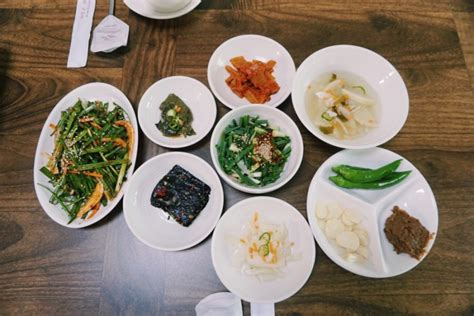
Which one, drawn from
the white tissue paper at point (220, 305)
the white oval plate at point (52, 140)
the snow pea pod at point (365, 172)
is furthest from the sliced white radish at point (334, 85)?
the white tissue paper at point (220, 305)

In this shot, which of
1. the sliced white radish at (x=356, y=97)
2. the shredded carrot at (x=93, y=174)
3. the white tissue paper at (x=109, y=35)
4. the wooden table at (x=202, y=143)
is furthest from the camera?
the white tissue paper at (x=109, y=35)

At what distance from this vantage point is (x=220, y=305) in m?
1.27

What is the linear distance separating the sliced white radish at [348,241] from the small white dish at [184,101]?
776mm

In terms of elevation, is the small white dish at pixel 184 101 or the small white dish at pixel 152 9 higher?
the small white dish at pixel 152 9

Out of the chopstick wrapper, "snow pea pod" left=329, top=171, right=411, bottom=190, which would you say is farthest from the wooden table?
"snow pea pod" left=329, top=171, right=411, bottom=190

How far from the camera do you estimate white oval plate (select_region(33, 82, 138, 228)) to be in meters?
1.38

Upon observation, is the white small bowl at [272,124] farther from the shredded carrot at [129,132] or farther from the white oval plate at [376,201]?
the shredded carrot at [129,132]

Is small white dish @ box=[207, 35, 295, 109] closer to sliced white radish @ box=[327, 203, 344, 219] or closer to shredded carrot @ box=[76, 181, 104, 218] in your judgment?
sliced white radish @ box=[327, 203, 344, 219]

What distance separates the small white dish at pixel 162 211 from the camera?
1.34 meters

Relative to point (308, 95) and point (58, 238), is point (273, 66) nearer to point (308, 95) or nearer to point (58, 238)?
point (308, 95)

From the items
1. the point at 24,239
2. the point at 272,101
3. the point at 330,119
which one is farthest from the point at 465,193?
the point at 24,239

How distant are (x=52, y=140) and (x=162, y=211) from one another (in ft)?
2.22

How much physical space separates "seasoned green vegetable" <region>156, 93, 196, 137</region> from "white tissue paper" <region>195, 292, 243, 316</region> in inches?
30.0

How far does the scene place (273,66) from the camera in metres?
1.65
